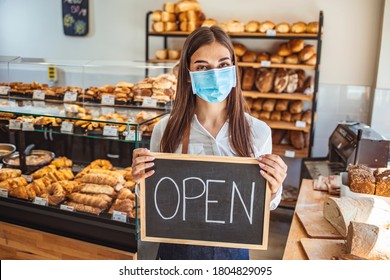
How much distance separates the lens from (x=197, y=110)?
147 cm

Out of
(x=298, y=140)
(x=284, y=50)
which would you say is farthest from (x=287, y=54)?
(x=298, y=140)

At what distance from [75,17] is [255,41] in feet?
7.48

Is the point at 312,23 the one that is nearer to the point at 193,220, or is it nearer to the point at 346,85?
the point at 346,85

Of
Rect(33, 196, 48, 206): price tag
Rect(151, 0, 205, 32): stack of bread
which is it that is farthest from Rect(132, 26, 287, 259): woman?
Rect(151, 0, 205, 32): stack of bread

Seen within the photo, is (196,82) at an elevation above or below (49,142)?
above

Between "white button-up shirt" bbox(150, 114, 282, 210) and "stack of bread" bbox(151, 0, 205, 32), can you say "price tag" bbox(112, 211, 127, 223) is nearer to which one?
"white button-up shirt" bbox(150, 114, 282, 210)

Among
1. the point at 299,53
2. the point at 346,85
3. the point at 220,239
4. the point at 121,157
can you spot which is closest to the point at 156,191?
the point at 220,239

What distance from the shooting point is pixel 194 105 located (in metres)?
1.48

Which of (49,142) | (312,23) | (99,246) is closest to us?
(99,246)

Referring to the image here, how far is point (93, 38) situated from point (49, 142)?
1444 millimetres

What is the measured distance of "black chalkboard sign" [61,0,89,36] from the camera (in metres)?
4.68

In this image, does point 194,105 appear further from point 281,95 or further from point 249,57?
point 249,57

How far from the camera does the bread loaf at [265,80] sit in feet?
12.6

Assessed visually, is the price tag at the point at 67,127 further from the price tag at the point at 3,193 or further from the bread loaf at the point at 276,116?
the bread loaf at the point at 276,116
